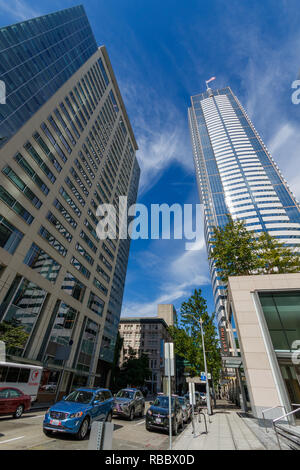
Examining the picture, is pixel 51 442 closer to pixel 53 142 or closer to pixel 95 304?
pixel 53 142

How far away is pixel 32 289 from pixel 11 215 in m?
8.73

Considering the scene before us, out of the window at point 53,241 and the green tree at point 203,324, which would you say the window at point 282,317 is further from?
the window at point 53,241

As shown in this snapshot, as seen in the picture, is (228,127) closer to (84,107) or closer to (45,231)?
(84,107)

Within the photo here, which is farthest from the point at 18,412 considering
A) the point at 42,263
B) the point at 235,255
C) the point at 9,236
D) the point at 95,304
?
the point at 95,304

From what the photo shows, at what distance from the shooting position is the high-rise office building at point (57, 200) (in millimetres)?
22891

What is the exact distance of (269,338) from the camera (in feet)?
45.2

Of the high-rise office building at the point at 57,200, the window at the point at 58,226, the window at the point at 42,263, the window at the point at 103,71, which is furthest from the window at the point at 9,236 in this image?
the window at the point at 103,71

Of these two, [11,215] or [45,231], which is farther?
[45,231]

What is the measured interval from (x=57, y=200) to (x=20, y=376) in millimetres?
22140

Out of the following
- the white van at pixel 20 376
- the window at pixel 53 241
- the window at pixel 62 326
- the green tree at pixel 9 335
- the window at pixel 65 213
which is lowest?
the white van at pixel 20 376

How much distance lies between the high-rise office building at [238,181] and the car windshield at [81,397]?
5949cm
